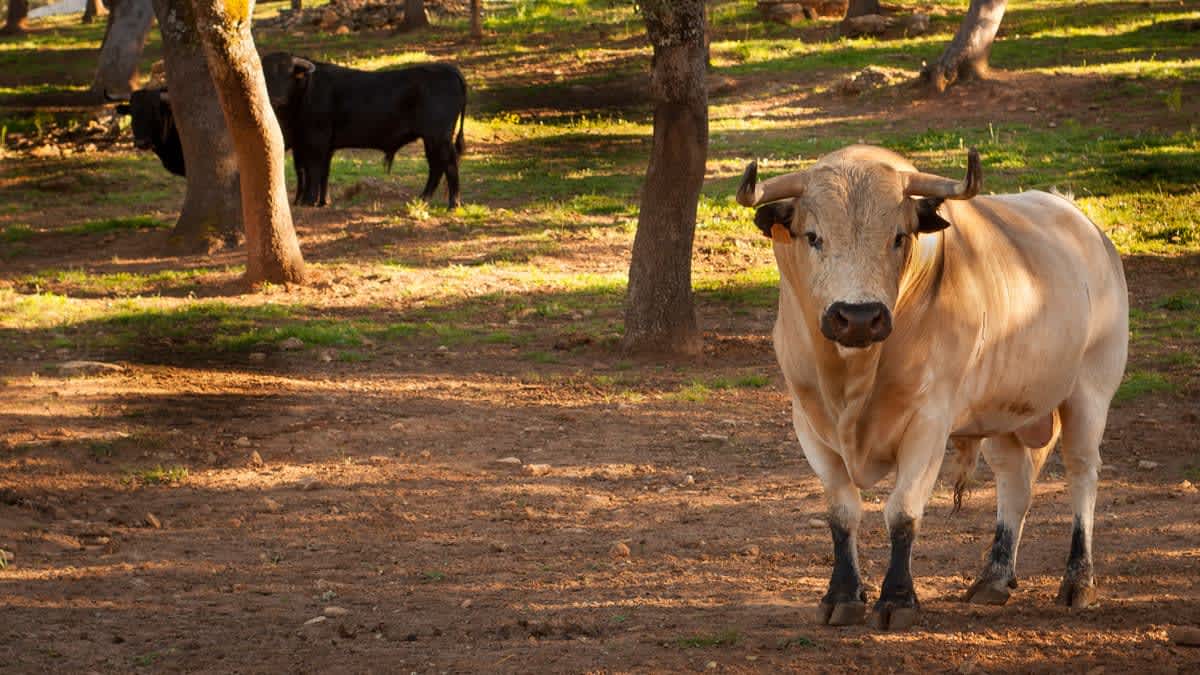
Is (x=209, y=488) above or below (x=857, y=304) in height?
below

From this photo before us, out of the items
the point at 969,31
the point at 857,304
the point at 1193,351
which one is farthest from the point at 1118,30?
the point at 857,304

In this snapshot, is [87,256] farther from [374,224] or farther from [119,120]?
[119,120]

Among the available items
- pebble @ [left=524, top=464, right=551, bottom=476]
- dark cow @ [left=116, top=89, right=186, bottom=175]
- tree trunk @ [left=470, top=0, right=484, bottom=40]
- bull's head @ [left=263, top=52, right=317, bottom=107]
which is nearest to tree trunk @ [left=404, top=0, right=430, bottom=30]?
tree trunk @ [left=470, top=0, right=484, bottom=40]

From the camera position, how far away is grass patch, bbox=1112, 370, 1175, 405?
10680 millimetres

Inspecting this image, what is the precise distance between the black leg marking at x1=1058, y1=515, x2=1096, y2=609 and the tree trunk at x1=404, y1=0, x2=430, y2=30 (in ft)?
108

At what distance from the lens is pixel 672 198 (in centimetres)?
1204

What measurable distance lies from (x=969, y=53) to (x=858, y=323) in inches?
770

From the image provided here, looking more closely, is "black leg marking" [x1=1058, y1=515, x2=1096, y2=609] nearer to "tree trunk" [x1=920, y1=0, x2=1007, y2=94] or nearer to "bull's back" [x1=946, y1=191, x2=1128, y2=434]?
"bull's back" [x1=946, y1=191, x2=1128, y2=434]

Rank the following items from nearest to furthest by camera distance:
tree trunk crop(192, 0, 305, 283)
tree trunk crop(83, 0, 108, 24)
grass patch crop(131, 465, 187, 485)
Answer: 1. grass patch crop(131, 465, 187, 485)
2. tree trunk crop(192, 0, 305, 283)
3. tree trunk crop(83, 0, 108, 24)

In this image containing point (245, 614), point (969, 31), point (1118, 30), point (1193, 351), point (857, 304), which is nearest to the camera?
point (857, 304)

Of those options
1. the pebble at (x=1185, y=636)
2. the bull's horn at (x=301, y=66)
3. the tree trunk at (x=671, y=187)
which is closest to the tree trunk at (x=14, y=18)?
the bull's horn at (x=301, y=66)

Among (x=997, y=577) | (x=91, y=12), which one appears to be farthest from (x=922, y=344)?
(x=91, y=12)

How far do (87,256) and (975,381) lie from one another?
40.2ft

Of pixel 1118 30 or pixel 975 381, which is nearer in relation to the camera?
pixel 975 381
